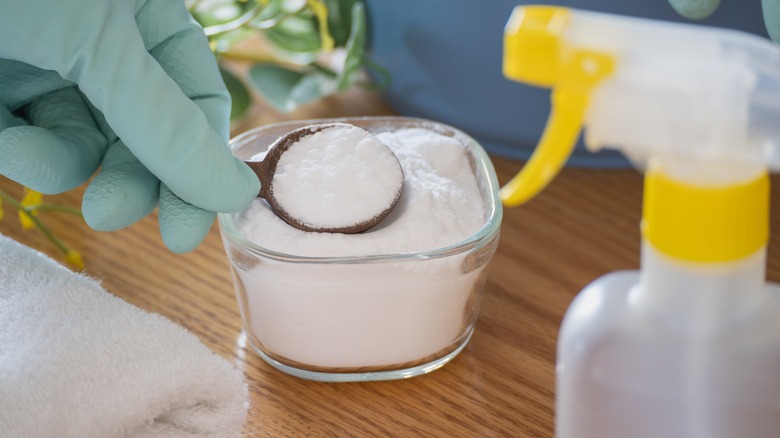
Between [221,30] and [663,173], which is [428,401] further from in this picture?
[221,30]

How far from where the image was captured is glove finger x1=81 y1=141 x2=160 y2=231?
1.37 feet

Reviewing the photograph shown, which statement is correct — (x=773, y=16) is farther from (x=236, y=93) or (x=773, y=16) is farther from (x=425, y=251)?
(x=236, y=93)

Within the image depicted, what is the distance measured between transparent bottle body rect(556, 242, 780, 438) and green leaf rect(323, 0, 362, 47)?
0.39 meters

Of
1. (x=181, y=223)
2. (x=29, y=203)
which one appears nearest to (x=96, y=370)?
(x=181, y=223)

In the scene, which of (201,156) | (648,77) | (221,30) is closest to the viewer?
(648,77)

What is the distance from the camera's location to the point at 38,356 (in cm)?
39

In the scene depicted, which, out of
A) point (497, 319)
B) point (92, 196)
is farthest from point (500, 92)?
point (92, 196)

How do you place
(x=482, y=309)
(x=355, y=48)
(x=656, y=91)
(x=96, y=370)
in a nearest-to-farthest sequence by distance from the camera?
(x=656, y=91), (x=96, y=370), (x=482, y=309), (x=355, y=48)

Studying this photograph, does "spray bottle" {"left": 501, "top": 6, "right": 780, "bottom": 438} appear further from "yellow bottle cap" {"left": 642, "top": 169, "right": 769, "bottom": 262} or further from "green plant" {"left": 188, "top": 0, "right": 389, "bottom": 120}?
"green plant" {"left": 188, "top": 0, "right": 389, "bottom": 120}

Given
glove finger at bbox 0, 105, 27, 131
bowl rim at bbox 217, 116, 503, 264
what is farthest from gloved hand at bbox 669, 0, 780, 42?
glove finger at bbox 0, 105, 27, 131

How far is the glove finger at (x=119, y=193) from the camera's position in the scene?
1.37ft

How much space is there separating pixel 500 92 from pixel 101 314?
29 centimetres

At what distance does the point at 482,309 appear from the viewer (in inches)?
20.4

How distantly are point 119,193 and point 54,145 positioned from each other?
4 centimetres
